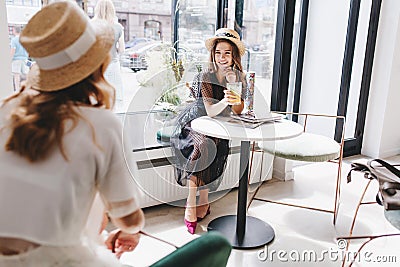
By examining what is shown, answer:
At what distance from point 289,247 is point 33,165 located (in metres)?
1.93

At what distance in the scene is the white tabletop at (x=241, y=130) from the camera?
6.80 ft

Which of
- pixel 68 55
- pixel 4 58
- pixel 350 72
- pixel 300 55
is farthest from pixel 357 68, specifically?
pixel 68 55

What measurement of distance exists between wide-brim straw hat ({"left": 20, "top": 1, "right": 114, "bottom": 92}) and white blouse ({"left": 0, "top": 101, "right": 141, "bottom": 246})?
88mm

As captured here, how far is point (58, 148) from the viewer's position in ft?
2.76

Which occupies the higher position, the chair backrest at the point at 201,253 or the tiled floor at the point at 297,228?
the chair backrest at the point at 201,253

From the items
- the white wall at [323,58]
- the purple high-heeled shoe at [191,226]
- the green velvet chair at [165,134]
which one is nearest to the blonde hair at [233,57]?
the green velvet chair at [165,134]

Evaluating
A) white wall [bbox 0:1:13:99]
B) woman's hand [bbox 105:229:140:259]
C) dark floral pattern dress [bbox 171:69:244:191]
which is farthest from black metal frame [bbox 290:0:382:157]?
woman's hand [bbox 105:229:140:259]

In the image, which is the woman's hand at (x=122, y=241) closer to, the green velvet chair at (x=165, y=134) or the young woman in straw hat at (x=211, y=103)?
the young woman in straw hat at (x=211, y=103)

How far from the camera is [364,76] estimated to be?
13.7 ft

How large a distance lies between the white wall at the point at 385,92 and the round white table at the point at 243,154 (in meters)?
2.24

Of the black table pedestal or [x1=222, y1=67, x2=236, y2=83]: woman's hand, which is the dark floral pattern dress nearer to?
[x1=222, y1=67, x2=236, y2=83]: woman's hand

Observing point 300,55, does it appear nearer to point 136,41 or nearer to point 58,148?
point 136,41

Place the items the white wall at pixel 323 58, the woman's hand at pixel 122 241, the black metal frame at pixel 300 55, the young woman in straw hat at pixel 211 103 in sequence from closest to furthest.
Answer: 1. the woman's hand at pixel 122 241
2. the young woman in straw hat at pixel 211 103
3. the black metal frame at pixel 300 55
4. the white wall at pixel 323 58

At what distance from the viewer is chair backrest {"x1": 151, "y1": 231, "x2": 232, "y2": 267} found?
940 mm
